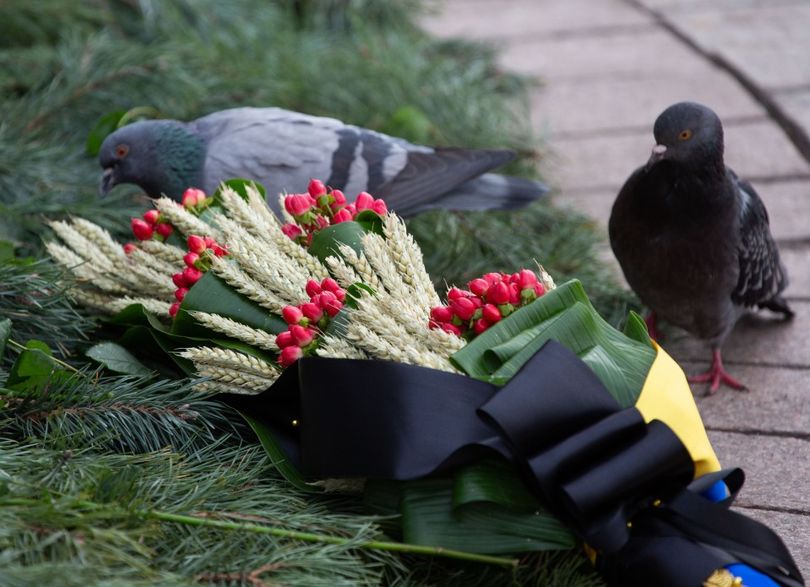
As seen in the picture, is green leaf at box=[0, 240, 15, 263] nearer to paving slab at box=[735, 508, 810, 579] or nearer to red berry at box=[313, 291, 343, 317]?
red berry at box=[313, 291, 343, 317]

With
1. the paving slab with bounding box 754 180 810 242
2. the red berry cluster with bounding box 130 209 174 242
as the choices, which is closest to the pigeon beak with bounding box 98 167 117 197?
the red berry cluster with bounding box 130 209 174 242

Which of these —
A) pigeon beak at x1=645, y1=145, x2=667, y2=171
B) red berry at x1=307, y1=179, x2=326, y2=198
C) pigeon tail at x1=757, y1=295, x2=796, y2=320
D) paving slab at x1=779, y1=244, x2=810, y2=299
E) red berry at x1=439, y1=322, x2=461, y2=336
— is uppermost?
pigeon beak at x1=645, y1=145, x2=667, y2=171

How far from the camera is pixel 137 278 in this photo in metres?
2.02

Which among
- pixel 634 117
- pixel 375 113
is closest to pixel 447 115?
pixel 375 113

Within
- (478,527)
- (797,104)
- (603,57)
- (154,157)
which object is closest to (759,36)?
(603,57)

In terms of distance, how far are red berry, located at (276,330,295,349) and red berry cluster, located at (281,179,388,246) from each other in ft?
1.06

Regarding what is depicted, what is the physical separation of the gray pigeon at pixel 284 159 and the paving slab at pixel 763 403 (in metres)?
0.92

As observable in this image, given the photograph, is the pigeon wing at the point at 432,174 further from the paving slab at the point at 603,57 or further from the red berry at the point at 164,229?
the paving slab at the point at 603,57

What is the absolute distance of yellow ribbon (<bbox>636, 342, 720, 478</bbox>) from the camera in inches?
59.5

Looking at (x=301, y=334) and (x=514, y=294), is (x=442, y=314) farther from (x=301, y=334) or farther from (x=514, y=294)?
(x=301, y=334)

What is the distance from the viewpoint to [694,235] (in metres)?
2.35

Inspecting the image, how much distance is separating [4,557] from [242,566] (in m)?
0.31

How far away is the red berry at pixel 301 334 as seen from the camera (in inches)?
65.5

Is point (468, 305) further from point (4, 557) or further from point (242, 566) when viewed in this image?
point (4, 557)
